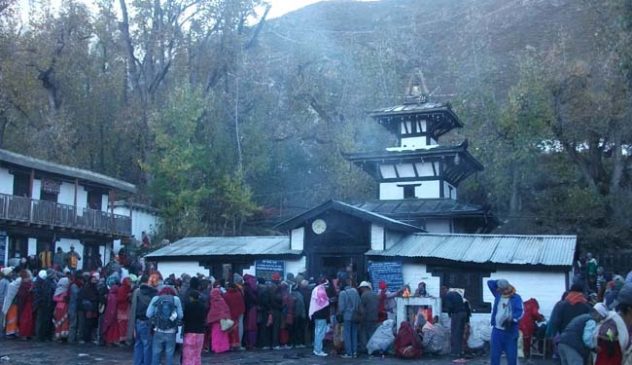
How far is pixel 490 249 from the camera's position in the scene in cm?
2188

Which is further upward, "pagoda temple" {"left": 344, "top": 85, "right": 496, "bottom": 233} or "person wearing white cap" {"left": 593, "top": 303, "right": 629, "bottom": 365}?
"pagoda temple" {"left": 344, "top": 85, "right": 496, "bottom": 233}

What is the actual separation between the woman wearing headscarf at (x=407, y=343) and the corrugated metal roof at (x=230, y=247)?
6836mm

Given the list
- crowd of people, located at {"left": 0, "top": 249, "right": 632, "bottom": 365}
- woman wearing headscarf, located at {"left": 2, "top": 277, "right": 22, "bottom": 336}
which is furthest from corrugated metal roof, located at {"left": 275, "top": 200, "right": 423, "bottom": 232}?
woman wearing headscarf, located at {"left": 2, "top": 277, "right": 22, "bottom": 336}

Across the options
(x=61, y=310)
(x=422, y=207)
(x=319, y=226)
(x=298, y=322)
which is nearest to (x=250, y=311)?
(x=298, y=322)

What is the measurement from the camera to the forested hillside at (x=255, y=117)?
39906 millimetres

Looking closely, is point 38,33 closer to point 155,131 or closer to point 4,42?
point 4,42

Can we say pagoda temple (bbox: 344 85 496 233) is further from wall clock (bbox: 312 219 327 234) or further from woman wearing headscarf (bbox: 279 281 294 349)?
woman wearing headscarf (bbox: 279 281 294 349)

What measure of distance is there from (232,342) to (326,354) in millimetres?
2450

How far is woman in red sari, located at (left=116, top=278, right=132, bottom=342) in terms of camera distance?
58.8 ft

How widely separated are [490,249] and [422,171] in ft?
37.5

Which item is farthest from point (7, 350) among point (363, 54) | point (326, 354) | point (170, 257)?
point (363, 54)

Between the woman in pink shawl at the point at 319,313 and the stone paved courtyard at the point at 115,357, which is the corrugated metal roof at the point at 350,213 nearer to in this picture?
the woman in pink shawl at the point at 319,313

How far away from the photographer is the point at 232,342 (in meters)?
18.5

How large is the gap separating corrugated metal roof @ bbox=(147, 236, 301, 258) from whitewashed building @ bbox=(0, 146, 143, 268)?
9.12 metres
